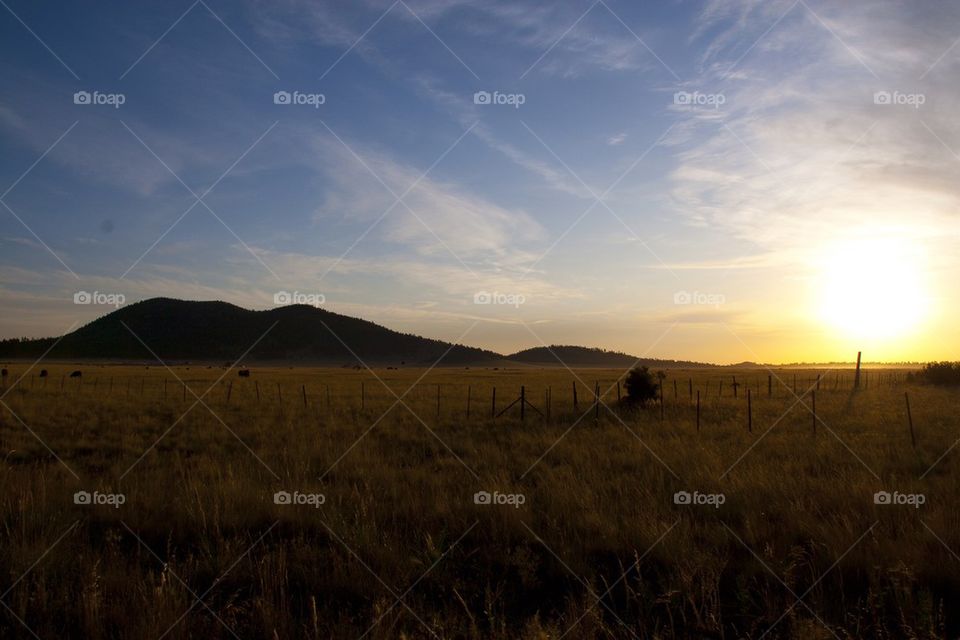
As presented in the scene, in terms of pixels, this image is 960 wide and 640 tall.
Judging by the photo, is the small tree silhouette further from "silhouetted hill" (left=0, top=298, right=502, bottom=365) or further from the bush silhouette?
"silhouetted hill" (left=0, top=298, right=502, bottom=365)

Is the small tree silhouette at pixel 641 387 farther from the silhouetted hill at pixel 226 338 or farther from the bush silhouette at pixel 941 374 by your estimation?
the silhouetted hill at pixel 226 338

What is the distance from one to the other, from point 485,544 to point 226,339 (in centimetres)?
16804

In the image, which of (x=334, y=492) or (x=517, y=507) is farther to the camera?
(x=334, y=492)

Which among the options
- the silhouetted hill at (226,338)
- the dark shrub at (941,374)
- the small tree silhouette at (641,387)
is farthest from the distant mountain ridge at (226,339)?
the small tree silhouette at (641,387)

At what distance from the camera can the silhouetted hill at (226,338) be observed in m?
154

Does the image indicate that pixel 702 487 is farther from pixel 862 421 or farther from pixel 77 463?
pixel 862 421

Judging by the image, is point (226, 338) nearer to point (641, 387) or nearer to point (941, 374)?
point (641, 387)

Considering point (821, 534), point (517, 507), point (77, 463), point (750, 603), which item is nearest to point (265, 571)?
point (517, 507)

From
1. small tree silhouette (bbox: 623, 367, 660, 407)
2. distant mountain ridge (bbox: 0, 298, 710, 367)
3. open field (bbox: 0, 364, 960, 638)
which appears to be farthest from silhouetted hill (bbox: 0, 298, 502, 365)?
open field (bbox: 0, 364, 960, 638)

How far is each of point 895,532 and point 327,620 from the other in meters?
6.47

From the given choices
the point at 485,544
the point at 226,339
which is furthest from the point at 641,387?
the point at 226,339

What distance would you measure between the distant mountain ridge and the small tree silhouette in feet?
414

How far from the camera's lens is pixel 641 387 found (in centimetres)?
2619

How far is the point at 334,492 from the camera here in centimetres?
908
